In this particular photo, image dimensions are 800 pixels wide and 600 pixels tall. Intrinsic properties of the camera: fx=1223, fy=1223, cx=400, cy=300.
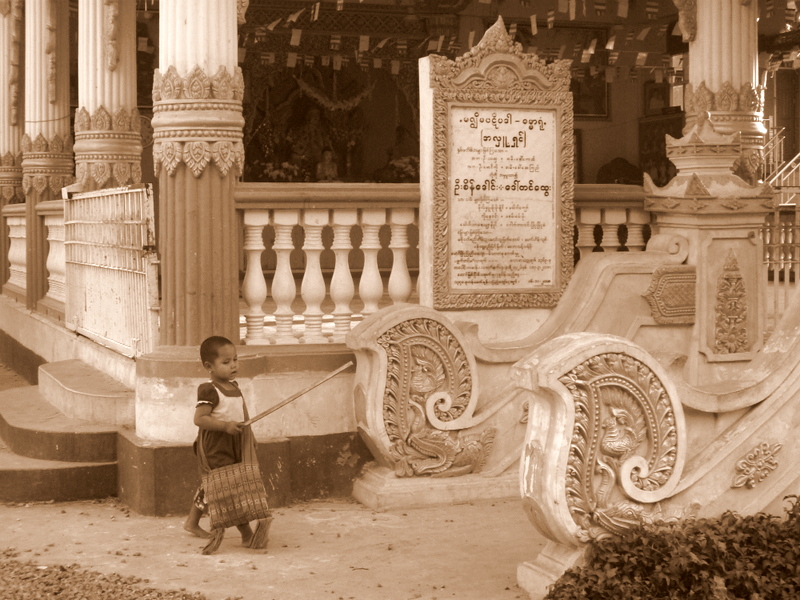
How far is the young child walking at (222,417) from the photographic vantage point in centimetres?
Result: 641

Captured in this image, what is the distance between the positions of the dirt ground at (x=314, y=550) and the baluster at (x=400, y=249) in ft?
4.64

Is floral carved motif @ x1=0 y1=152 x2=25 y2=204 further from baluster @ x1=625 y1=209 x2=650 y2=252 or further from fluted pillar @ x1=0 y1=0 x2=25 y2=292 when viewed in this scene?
baluster @ x1=625 y1=209 x2=650 y2=252

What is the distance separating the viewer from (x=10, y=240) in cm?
1534

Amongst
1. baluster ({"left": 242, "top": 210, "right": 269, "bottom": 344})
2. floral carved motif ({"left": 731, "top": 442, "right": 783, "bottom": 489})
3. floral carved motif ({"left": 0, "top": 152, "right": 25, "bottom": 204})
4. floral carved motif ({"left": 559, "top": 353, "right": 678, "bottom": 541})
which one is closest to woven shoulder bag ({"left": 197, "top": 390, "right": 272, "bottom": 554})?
baluster ({"left": 242, "top": 210, "right": 269, "bottom": 344})

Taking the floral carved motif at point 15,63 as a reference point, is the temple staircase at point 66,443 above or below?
below

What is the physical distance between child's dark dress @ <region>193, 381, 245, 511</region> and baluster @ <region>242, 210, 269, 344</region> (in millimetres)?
1259

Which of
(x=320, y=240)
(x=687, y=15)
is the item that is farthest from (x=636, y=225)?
(x=687, y=15)

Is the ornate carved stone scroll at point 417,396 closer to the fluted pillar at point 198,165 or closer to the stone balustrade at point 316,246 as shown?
the stone balustrade at point 316,246

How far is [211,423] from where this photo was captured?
6.35 meters

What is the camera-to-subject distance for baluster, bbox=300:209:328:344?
305 inches

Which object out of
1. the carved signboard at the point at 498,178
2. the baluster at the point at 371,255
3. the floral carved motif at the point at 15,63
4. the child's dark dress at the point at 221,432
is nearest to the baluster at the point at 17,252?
the floral carved motif at the point at 15,63

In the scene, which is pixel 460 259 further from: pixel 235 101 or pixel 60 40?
pixel 60 40

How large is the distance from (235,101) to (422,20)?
10.8m

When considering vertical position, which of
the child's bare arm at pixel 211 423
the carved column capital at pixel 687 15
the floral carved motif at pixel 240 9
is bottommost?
the child's bare arm at pixel 211 423
